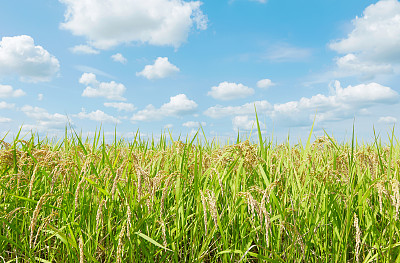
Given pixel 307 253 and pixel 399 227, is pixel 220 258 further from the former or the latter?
pixel 399 227

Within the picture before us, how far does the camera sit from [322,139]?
3.14 meters

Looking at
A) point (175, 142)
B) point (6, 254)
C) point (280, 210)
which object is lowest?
point (6, 254)

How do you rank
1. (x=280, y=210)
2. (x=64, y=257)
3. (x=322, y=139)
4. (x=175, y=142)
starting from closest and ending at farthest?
(x=280, y=210), (x=64, y=257), (x=322, y=139), (x=175, y=142)

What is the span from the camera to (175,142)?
4.11m

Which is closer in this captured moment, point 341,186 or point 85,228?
point 85,228

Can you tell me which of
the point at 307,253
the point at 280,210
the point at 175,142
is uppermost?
the point at 175,142

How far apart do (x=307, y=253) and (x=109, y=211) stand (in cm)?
161

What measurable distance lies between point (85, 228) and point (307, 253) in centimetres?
181

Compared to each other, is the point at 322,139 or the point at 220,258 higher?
A: the point at 322,139

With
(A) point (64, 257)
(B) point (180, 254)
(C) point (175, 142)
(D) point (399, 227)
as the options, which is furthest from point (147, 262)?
(D) point (399, 227)

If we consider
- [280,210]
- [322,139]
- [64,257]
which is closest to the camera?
[280,210]

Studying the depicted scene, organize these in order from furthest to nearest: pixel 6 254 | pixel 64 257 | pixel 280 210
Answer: pixel 6 254, pixel 64 257, pixel 280 210

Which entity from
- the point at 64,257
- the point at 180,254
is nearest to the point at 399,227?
the point at 180,254

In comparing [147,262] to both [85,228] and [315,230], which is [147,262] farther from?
[315,230]
